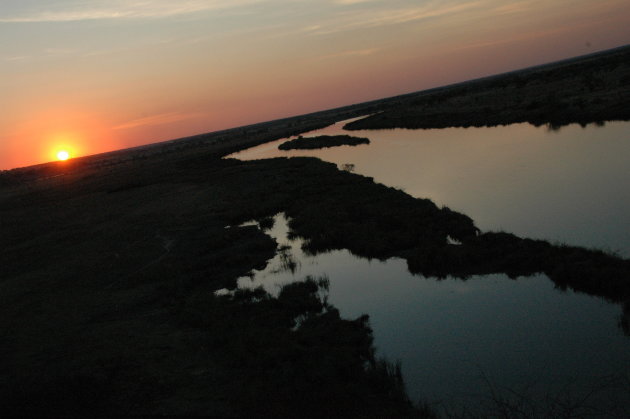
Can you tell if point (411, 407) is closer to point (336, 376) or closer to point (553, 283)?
point (336, 376)

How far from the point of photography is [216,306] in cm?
1401

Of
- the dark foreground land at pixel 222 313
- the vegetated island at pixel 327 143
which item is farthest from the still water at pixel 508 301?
the vegetated island at pixel 327 143

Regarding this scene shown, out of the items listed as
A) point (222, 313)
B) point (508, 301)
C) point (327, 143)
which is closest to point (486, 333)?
point (508, 301)

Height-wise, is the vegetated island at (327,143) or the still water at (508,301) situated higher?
the vegetated island at (327,143)

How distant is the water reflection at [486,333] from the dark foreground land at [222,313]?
0.52m

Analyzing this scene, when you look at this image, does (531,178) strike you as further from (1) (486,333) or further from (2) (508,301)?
(1) (486,333)

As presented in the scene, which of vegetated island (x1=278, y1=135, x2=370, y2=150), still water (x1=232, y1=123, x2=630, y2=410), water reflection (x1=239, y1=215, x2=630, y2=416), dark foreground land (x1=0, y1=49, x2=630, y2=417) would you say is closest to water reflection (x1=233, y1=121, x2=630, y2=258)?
still water (x1=232, y1=123, x2=630, y2=410)

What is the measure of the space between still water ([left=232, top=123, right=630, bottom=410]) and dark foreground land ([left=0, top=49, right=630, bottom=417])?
0.63m

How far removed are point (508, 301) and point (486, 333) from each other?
1677mm

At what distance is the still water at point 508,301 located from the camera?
886 centimetres

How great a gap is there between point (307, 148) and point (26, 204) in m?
34.5

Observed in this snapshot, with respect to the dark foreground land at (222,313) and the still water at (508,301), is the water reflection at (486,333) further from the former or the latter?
the dark foreground land at (222,313)

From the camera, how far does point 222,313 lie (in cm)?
1334

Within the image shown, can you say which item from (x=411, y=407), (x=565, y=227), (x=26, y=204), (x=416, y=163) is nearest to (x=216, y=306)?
(x=411, y=407)
